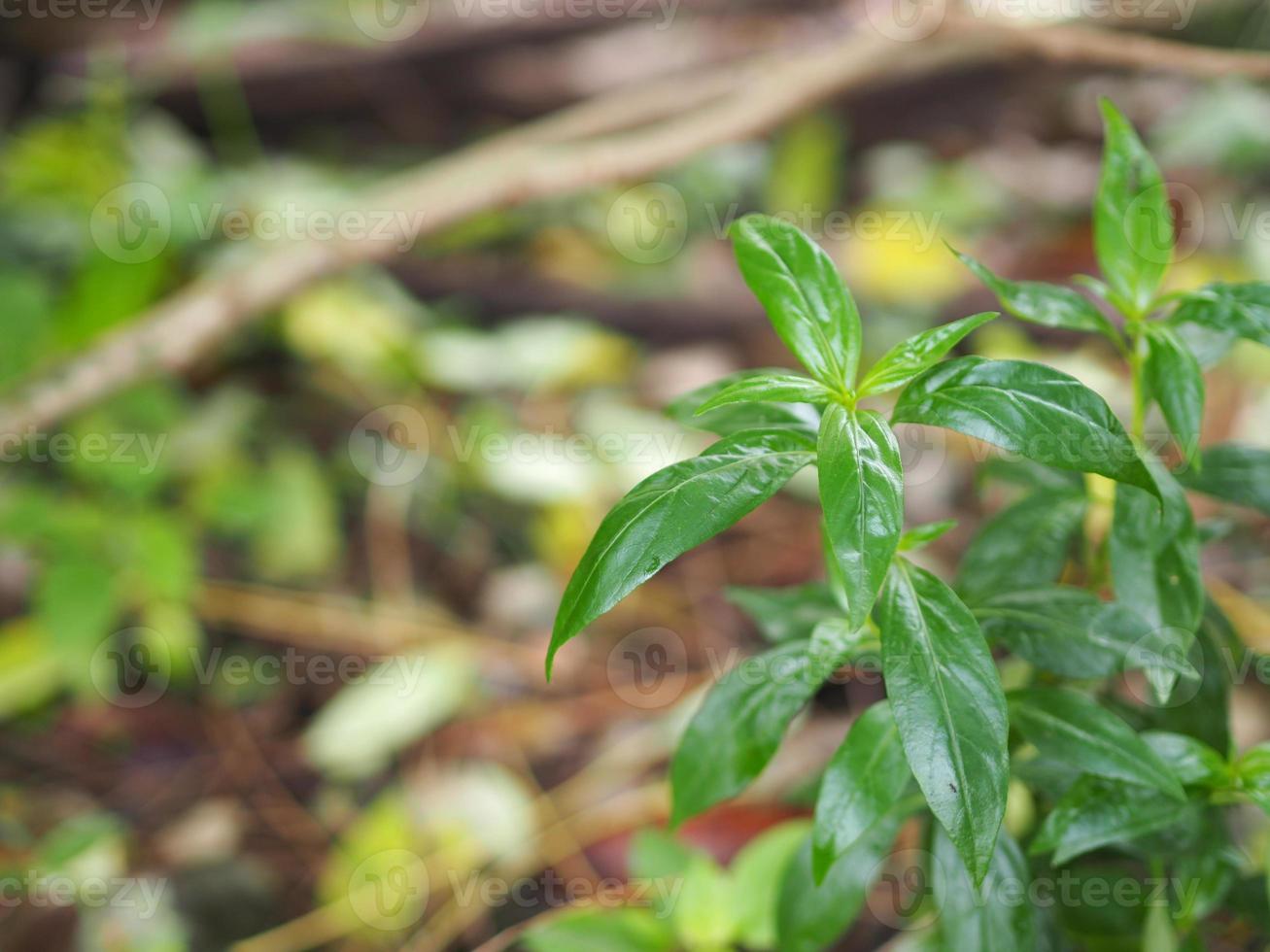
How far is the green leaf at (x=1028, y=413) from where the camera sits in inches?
31.8

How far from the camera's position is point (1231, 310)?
3.21 ft

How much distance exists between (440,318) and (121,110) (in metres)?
1.41

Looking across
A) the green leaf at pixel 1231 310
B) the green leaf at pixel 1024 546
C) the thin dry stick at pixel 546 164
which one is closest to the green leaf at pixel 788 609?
the green leaf at pixel 1024 546

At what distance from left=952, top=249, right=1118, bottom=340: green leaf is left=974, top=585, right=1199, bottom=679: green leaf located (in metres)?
0.30

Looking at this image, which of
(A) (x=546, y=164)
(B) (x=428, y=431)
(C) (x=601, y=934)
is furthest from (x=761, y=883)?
(A) (x=546, y=164)

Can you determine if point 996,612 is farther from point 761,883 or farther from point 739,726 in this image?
point 761,883

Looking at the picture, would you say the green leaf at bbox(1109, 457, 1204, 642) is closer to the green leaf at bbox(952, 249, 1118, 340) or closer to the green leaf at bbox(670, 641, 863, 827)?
the green leaf at bbox(952, 249, 1118, 340)

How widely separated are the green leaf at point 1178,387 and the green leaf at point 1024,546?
0.59 feet

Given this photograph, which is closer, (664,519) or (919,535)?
(664,519)

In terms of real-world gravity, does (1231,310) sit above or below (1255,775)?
above

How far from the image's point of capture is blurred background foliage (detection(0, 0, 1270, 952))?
1.98 meters

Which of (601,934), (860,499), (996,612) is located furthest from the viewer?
(601,934)

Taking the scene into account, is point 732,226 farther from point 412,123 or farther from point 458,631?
point 412,123

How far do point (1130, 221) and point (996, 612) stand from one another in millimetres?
487
